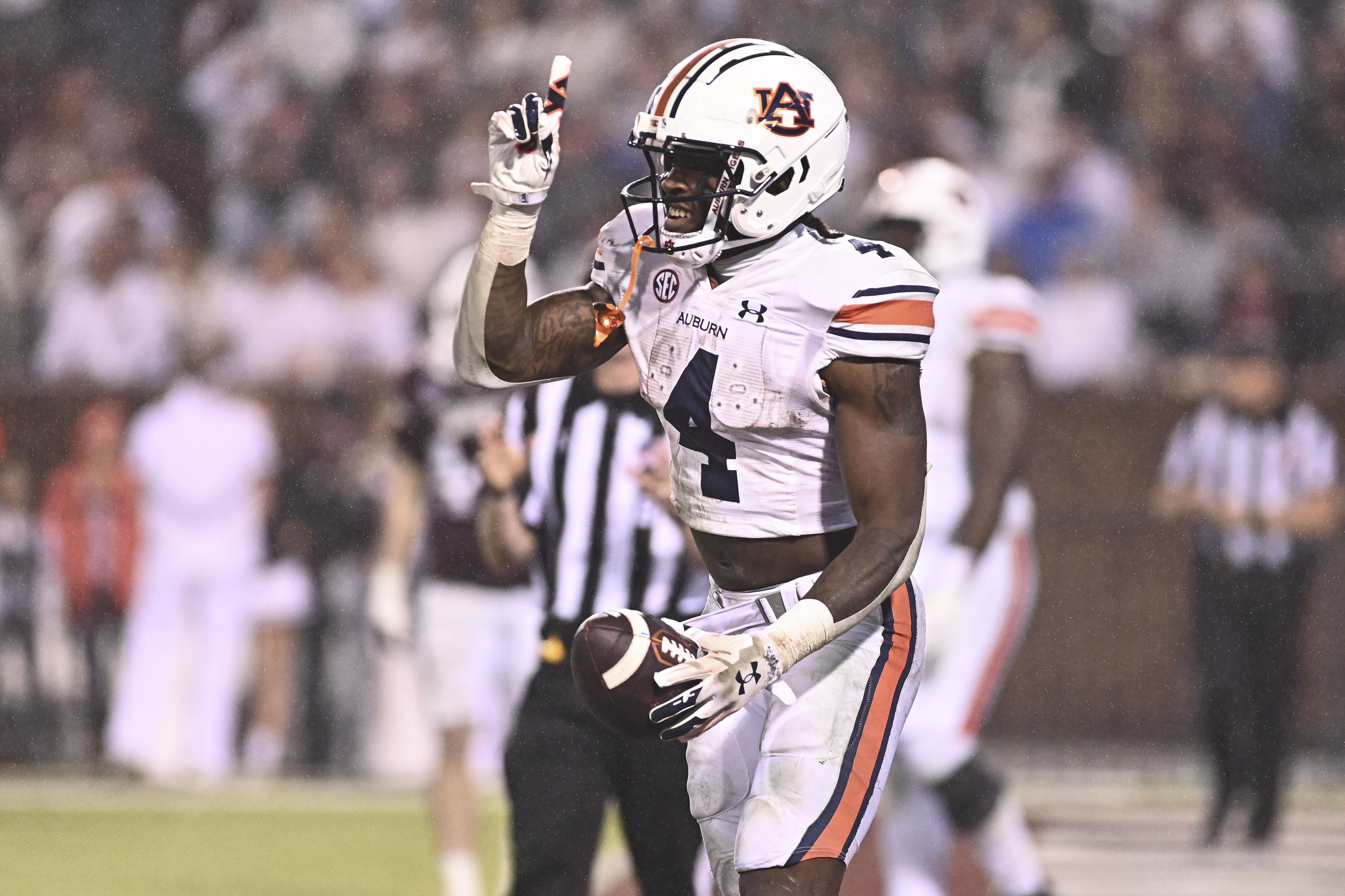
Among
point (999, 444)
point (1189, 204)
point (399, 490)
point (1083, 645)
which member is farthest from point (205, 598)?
point (1189, 204)

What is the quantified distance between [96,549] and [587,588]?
16.1 ft

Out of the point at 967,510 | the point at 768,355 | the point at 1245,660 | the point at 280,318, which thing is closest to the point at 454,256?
the point at 967,510

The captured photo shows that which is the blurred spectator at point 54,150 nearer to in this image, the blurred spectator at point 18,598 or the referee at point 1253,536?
the blurred spectator at point 18,598

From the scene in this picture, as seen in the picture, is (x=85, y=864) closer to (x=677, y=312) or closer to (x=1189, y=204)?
(x=677, y=312)

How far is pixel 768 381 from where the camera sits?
3.12 meters

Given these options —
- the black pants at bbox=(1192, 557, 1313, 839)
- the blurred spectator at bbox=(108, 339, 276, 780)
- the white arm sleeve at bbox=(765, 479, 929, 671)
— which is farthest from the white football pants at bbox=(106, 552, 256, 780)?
the white arm sleeve at bbox=(765, 479, 929, 671)

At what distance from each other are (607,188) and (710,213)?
273 inches

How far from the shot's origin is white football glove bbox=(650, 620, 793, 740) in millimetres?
2842

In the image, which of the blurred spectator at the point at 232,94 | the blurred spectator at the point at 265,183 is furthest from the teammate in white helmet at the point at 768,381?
the blurred spectator at the point at 232,94

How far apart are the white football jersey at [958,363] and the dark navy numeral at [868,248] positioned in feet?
6.83

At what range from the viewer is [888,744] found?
3.20 metres

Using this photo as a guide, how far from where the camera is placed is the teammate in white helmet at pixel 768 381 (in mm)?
3053

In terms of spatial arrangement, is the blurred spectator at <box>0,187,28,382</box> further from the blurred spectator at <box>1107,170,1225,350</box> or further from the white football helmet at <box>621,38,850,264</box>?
the white football helmet at <box>621,38,850,264</box>

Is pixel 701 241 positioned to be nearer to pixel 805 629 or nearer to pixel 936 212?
pixel 805 629
